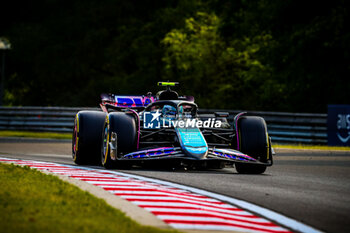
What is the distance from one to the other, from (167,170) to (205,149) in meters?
1.06

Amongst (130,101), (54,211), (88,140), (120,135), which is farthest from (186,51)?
(54,211)

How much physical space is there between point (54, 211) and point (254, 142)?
6874 mm

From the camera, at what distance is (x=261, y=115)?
95.3 feet

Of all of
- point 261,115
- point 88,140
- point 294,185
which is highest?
point 261,115

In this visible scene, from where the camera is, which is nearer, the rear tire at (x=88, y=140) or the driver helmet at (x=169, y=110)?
the driver helmet at (x=169, y=110)

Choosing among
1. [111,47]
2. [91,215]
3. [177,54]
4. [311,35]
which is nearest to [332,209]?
[91,215]

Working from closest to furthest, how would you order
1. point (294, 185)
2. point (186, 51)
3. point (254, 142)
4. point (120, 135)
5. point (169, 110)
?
point (294, 185) → point (120, 135) → point (254, 142) → point (169, 110) → point (186, 51)

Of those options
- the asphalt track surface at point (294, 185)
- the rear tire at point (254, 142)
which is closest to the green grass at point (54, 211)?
the asphalt track surface at point (294, 185)

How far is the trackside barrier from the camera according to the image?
27.5 meters

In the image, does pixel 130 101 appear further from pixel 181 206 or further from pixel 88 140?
pixel 181 206

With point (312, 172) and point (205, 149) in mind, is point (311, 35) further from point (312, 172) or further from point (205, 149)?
point (205, 149)

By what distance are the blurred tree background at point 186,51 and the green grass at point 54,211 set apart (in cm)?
2063

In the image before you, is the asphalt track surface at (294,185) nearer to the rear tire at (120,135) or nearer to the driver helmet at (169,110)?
the rear tire at (120,135)

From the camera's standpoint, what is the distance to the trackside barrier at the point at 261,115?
27.5m
